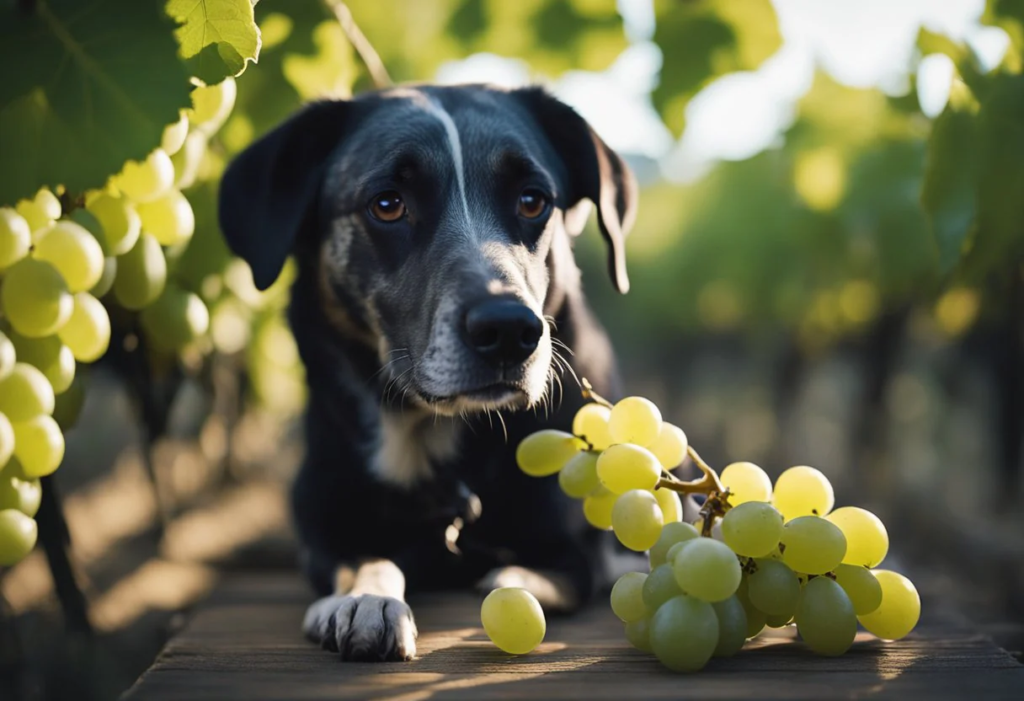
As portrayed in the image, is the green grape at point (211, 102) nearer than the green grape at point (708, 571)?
No

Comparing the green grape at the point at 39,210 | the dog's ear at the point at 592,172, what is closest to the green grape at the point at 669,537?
the dog's ear at the point at 592,172

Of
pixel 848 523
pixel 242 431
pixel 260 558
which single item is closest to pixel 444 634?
pixel 848 523

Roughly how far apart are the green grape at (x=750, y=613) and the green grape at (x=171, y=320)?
55.6 inches

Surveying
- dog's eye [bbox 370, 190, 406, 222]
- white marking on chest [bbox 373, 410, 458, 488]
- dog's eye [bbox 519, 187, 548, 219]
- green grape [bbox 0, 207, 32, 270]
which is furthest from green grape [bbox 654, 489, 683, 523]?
green grape [bbox 0, 207, 32, 270]

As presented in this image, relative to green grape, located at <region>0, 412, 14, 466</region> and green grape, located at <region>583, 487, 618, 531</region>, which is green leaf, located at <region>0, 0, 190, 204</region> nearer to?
green grape, located at <region>0, 412, 14, 466</region>

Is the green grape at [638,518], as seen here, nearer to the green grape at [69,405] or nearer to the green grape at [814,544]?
the green grape at [814,544]

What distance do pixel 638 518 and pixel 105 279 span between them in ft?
3.75

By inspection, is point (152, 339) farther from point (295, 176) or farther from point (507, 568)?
point (507, 568)

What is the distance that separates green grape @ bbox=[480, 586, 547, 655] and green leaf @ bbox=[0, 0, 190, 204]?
102 cm

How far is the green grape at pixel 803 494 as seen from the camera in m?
1.90

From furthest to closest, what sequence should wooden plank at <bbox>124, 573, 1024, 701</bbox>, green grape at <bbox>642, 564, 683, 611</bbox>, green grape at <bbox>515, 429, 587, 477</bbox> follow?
green grape at <bbox>515, 429, 587, 477</bbox>
green grape at <bbox>642, 564, 683, 611</bbox>
wooden plank at <bbox>124, 573, 1024, 701</bbox>

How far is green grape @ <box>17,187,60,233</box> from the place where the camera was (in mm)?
1826

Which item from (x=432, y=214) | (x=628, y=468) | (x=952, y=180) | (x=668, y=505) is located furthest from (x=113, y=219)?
(x=952, y=180)

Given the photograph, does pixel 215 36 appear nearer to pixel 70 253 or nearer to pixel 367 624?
pixel 70 253
